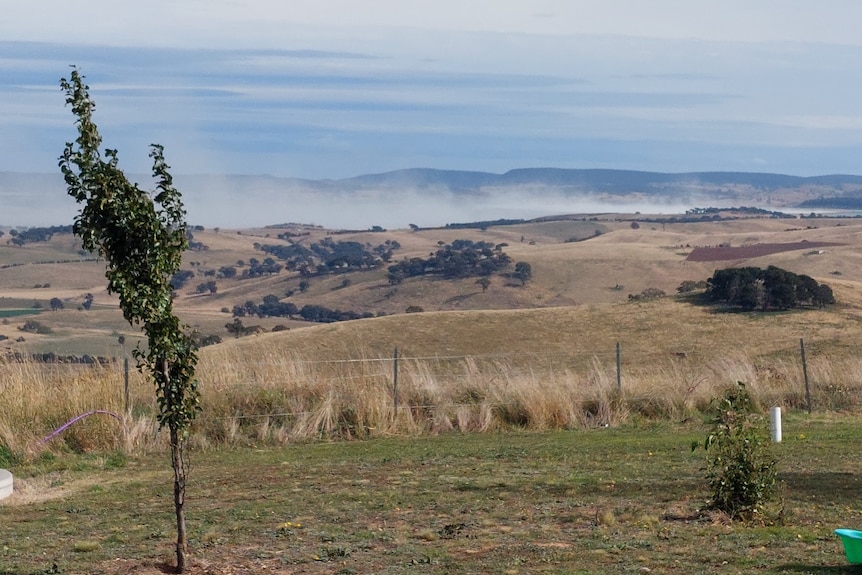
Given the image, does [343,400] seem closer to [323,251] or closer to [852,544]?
[852,544]

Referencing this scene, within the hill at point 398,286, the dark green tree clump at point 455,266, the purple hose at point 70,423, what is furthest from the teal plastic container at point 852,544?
the dark green tree clump at point 455,266

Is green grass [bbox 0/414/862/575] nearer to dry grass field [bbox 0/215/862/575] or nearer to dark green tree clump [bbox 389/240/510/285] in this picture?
dry grass field [bbox 0/215/862/575]

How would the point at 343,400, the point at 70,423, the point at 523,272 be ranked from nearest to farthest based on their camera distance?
1. the point at 70,423
2. the point at 343,400
3. the point at 523,272

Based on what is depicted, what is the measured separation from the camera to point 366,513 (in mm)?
11969

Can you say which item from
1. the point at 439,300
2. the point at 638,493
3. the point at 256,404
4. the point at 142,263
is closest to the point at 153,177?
the point at 142,263

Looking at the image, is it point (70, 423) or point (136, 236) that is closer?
point (136, 236)

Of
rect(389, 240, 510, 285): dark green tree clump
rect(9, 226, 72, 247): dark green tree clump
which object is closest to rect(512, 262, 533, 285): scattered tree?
rect(389, 240, 510, 285): dark green tree clump

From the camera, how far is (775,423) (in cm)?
1722

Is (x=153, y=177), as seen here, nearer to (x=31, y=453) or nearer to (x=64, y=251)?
(x=31, y=453)

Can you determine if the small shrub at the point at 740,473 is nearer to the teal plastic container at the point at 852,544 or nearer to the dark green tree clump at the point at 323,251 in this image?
the teal plastic container at the point at 852,544

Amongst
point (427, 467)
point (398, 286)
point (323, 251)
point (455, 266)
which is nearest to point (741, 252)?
point (455, 266)

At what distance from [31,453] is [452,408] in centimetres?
A: 721

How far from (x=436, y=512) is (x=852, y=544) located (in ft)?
14.4

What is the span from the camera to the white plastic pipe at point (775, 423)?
17.1m
